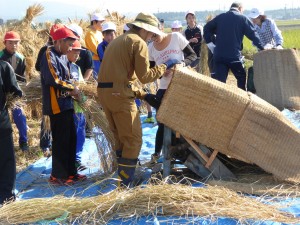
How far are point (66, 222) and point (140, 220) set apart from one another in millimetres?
502

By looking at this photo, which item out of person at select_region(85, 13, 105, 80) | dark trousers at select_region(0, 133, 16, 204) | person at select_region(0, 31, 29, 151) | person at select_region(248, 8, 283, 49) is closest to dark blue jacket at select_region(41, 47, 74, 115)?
dark trousers at select_region(0, 133, 16, 204)

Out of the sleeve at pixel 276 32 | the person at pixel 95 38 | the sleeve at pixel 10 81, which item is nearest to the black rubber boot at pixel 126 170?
the sleeve at pixel 10 81

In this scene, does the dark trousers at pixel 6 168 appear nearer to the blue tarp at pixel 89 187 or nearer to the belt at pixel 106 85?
the blue tarp at pixel 89 187

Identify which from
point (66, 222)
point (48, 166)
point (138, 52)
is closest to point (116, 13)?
point (48, 166)

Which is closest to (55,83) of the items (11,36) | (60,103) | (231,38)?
(60,103)

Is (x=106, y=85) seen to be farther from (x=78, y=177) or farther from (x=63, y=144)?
(x=78, y=177)

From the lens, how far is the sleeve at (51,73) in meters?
4.31

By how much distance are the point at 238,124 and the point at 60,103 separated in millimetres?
1616

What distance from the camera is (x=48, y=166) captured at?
529 cm

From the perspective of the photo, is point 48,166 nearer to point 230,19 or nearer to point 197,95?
point 197,95

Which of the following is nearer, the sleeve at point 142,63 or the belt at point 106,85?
the sleeve at point 142,63

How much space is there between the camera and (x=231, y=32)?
6.80 metres

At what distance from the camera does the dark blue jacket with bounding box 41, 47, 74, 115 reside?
4.32 m

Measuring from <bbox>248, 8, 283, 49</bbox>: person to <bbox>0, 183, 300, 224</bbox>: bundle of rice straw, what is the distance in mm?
4674
